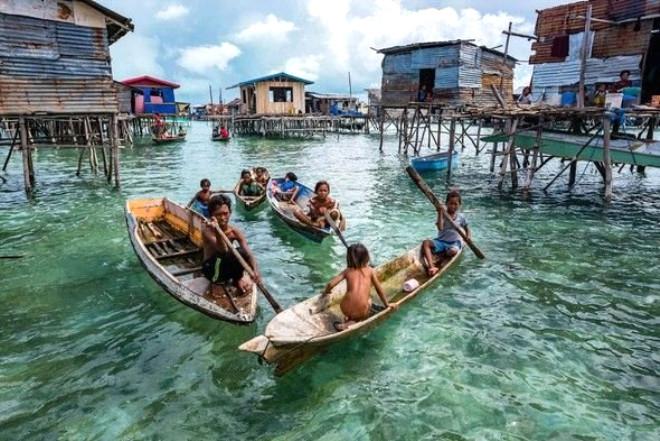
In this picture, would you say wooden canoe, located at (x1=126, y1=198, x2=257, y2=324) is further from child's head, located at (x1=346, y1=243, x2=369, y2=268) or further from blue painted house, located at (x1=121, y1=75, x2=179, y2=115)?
blue painted house, located at (x1=121, y1=75, x2=179, y2=115)

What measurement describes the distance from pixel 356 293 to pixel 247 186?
879 cm

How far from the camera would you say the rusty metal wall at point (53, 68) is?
12.8 metres

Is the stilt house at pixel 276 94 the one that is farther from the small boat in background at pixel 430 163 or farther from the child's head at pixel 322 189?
the child's head at pixel 322 189

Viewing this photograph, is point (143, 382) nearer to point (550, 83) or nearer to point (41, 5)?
point (41, 5)

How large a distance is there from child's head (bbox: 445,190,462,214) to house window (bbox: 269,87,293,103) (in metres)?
36.6

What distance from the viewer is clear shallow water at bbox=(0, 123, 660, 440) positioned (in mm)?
4461

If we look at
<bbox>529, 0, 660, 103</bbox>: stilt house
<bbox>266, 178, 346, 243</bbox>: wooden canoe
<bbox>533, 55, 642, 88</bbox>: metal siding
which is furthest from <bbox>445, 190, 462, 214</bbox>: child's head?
<bbox>533, 55, 642, 88</bbox>: metal siding

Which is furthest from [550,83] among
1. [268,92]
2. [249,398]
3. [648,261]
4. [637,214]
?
[268,92]

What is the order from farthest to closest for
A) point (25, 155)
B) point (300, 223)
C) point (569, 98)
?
point (569, 98) → point (25, 155) → point (300, 223)

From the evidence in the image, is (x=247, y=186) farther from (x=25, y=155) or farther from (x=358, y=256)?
(x=358, y=256)

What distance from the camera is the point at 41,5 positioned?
42.3 ft

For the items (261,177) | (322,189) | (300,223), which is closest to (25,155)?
(261,177)

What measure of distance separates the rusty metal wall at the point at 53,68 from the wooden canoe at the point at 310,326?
12255mm

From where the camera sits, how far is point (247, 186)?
13445 mm
